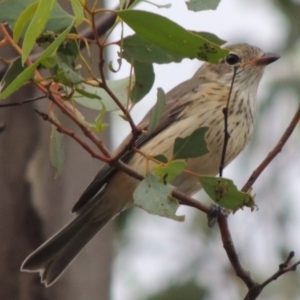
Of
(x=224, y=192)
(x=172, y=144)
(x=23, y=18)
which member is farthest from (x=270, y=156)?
(x=172, y=144)

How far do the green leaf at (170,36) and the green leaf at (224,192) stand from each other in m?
0.38

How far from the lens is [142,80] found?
237 cm

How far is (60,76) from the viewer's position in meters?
2.18

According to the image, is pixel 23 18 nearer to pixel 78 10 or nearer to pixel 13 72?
pixel 78 10

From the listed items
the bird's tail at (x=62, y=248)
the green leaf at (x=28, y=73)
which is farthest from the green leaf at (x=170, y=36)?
the bird's tail at (x=62, y=248)

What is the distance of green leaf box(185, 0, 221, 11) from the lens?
86.0 inches

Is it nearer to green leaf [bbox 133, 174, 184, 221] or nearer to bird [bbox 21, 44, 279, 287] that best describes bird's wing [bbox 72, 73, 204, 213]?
bird [bbox 21, 44, 279, 287]

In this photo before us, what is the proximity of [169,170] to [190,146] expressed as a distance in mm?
124

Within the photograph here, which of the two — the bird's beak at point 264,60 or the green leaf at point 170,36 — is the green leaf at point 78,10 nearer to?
the green leaf at point 170,36

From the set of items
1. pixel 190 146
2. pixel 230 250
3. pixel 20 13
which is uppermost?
pixel 20 13

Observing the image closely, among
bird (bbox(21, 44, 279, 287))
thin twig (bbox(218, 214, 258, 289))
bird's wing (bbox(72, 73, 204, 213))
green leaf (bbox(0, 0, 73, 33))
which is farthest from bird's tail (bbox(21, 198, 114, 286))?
green leaf (bbox(0, 0, 73, 33))

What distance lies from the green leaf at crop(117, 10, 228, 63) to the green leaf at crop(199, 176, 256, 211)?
38cm

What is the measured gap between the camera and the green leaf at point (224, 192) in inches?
92.1

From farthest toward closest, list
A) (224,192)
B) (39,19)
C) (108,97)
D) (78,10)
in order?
(108,97) → (224,192) → (78,10) → (39,19)
